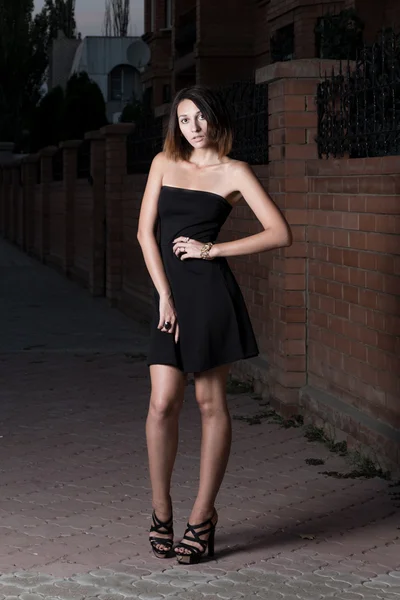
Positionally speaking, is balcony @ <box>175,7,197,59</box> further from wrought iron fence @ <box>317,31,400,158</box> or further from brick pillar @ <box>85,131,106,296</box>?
wrought iron fence @ <box>317,31,400,158</box>

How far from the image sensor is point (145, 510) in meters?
6.39

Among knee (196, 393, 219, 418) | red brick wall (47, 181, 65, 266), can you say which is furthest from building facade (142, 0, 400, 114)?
knee (196, 393, 219, 418)

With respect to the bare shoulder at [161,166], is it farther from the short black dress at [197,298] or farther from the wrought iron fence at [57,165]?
the wrought iron fence at [57,165]

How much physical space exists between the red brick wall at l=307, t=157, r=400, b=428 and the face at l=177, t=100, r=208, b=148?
2030 millimetres

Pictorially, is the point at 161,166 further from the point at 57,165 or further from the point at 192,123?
the point at 57,165

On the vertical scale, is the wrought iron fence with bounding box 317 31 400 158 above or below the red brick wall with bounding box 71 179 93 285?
above

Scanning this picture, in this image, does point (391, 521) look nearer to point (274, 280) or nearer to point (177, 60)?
point (274, 280)

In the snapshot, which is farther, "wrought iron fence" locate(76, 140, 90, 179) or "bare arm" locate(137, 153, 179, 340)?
"wrought iron fence" locate(76, 140, 90, 179)

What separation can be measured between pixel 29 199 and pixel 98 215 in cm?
1216

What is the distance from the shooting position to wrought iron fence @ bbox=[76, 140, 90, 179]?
68.5 feet

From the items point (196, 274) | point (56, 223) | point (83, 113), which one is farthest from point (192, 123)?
point (83, 113)

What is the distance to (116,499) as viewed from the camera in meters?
6.64

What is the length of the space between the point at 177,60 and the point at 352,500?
30.6 metres

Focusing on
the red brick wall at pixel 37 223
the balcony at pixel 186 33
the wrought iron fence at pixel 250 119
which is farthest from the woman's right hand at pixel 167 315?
the balcony at pixel 186 33
